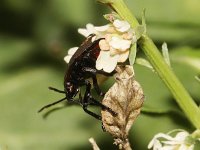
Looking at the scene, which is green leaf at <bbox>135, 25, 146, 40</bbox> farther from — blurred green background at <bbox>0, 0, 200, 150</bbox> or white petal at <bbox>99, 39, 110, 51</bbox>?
blurred green background at <bbox>0, 0, 200, 150</bbox>

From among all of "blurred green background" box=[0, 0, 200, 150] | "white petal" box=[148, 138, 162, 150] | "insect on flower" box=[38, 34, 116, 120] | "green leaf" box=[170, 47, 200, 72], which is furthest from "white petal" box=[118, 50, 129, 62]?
"blurred green background" box=[0, 0, 200, 150]

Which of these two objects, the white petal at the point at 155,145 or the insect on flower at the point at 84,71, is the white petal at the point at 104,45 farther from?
the white petal at the point at 155,145

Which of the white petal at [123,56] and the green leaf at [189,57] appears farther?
the green leaf at [189,57]

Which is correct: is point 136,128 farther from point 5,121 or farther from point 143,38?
point 143,38

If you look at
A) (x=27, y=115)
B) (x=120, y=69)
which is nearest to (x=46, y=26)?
(x=27, y=115)

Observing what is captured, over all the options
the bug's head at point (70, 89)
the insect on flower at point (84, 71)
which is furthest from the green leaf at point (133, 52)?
the bug's head at point (70, 89)
